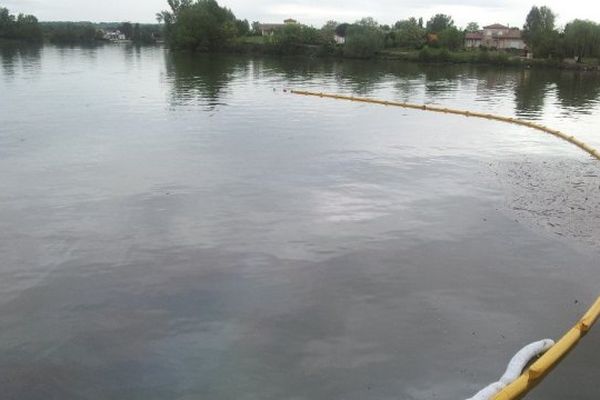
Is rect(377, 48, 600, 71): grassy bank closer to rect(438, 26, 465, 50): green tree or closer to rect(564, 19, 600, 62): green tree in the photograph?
rect(564, 19, 600, 62): green tree

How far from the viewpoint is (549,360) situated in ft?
41.9

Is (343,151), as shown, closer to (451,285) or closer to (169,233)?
(169,233)

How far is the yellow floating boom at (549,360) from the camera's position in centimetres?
1170

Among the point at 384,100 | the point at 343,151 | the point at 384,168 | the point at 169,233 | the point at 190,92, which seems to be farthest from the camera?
the point at 190,92

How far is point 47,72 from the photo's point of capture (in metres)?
87.6

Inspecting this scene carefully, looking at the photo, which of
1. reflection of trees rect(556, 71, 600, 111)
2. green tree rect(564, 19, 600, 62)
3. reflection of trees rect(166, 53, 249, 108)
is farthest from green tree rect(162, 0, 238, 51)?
reflection of trees rect(556, 71, 600, 111)

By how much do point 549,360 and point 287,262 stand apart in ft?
28.4

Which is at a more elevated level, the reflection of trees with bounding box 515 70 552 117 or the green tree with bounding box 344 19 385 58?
the green tree with bounding box 344 19 385 58

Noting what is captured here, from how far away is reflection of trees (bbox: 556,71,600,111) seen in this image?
62688mm

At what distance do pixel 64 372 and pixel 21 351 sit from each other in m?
1.62

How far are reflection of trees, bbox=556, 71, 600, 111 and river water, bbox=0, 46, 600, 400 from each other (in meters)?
26.5

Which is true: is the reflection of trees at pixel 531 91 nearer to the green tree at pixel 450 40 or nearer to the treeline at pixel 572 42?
the treeline at pixel 572 42

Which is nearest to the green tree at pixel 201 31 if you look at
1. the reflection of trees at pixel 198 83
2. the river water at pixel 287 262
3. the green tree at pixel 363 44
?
the green tree at pixel 363 44

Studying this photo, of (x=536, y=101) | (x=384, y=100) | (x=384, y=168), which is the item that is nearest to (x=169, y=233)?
(x=384, y=168)
